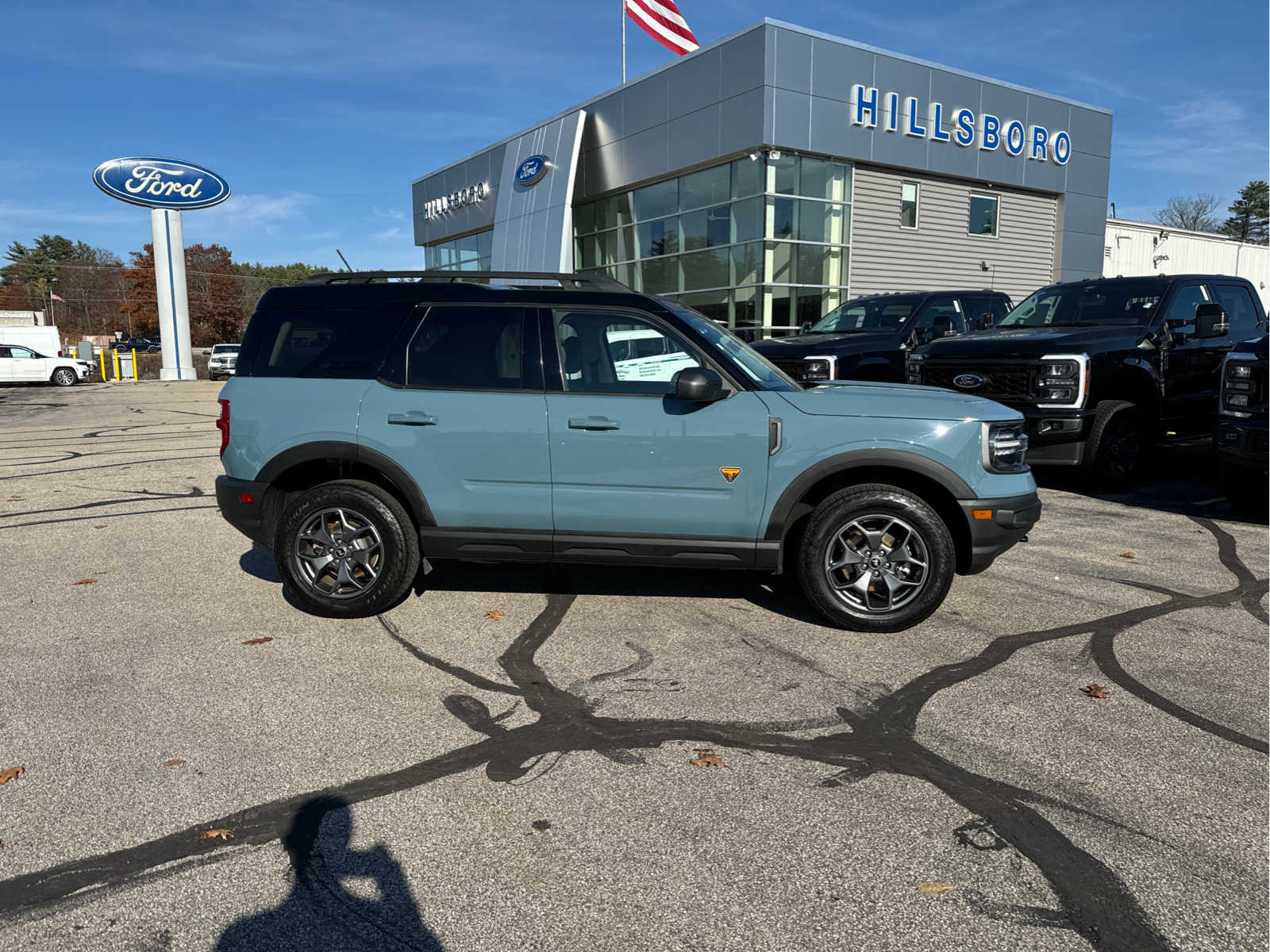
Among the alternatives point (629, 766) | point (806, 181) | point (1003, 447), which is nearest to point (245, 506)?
point (629, 766)

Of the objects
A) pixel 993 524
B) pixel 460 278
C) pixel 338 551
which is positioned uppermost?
pixel 460 278

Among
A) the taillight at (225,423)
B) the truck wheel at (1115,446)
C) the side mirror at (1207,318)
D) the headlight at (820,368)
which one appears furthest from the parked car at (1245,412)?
the taillight at (225,423)

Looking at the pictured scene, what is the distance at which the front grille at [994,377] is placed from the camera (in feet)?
26.7

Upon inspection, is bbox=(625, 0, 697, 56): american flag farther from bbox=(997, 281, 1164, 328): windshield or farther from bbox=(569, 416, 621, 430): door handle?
bbox=(569, 416, 621, 430): door handle

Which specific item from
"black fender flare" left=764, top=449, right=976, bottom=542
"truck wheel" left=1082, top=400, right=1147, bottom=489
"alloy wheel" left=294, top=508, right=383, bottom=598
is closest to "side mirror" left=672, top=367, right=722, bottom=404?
"black fender flare" left=764, top=449, right=976, bottom=542

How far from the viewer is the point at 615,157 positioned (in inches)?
932

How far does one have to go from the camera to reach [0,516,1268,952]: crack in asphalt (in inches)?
96.1

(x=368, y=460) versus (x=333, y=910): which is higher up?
(x=368, y=460)

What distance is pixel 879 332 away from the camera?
35.8 ft

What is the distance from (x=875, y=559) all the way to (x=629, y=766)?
6.73 feet

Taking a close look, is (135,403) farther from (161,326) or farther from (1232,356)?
(1232,356)

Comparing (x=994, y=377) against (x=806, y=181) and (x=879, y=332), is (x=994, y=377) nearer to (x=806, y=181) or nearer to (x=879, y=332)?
(x=879, y=332)

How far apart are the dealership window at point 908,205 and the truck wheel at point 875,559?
19207mm

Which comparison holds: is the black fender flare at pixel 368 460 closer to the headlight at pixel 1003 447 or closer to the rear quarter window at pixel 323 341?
the rear quarter window at pixel 323 341
